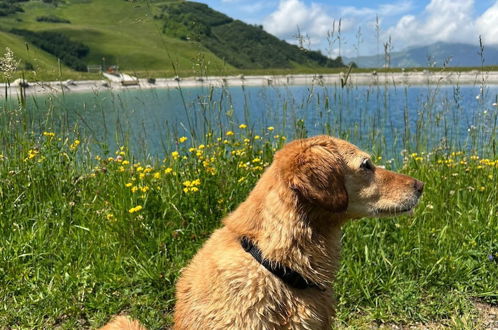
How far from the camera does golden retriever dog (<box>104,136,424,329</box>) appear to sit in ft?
7.90

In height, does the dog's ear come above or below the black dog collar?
above

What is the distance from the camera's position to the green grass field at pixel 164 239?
11.7 feet

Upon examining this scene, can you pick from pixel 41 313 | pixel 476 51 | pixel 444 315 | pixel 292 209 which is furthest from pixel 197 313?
pixel 476 51

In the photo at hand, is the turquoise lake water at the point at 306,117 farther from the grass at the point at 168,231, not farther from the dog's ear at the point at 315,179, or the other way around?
the dog's ear at the point at 315,179

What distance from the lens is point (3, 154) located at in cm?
520

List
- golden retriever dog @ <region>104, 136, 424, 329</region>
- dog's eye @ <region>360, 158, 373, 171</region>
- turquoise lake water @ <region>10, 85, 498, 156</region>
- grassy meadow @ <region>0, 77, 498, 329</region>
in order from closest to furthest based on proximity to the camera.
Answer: golden retriever dog @ <region>104, 136, 424, 329</region> → dog's eye @ <region>360, 158, 373, 171</region> → grassy meadow @ <region>0, 77, 498, 329</region> → turquoise lake water @ <region>10, 85, 498, 156</region>

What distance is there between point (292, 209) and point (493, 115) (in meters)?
4.78

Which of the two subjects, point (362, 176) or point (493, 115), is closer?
point (362, 176)

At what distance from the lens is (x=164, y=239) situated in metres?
4.02

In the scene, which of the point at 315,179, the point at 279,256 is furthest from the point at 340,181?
the point at 279,256

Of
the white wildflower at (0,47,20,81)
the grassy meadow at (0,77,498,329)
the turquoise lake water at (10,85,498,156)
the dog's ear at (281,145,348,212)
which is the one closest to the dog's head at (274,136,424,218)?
the dog's ear at (281,145,348,212)

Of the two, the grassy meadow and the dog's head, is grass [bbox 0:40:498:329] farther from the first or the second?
the dog's head

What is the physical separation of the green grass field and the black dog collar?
4.26 ft

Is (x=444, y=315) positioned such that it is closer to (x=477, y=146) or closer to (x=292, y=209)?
(x=292, y=209)
